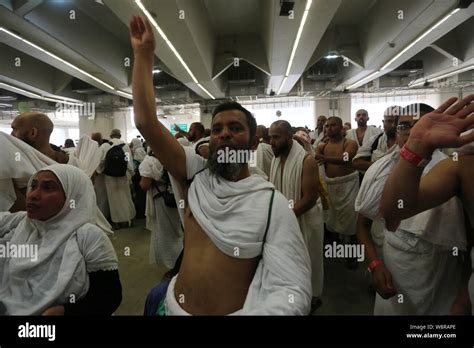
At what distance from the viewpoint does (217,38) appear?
184 inches

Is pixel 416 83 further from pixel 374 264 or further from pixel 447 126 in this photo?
pixel 447 126

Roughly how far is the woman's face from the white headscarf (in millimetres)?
2939

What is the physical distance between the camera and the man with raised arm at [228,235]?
0.65 m

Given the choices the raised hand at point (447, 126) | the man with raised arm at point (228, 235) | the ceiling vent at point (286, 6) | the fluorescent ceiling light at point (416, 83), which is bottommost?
the man with raised arm at point (228, 235)

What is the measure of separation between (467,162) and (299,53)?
4.07 metres

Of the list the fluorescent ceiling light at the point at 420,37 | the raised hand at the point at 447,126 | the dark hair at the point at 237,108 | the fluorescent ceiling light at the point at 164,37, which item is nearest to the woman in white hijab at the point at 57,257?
the dark hair at the point at 237,108

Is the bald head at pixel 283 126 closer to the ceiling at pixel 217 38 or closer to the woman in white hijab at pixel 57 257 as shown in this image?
the woman in white hijab at pixel 57 257

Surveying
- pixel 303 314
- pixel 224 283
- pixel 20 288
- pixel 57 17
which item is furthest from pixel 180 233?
pixel 57 17

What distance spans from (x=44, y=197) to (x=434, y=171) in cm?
120

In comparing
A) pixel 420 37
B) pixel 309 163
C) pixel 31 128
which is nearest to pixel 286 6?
pixel 309 163

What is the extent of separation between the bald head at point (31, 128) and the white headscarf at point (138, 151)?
2548 mm

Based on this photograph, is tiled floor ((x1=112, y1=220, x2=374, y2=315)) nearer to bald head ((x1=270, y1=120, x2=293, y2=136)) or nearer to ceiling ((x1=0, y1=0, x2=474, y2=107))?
bald head ((x1=270, y1=120, x2=293, y2=136))

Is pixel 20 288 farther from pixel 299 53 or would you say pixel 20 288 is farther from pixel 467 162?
pixel 299 53

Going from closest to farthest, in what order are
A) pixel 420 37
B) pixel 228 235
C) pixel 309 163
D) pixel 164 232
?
1. pixel 228 235
2. pixel 309 163
3. pixel 164 232
4. pixel 420 37
